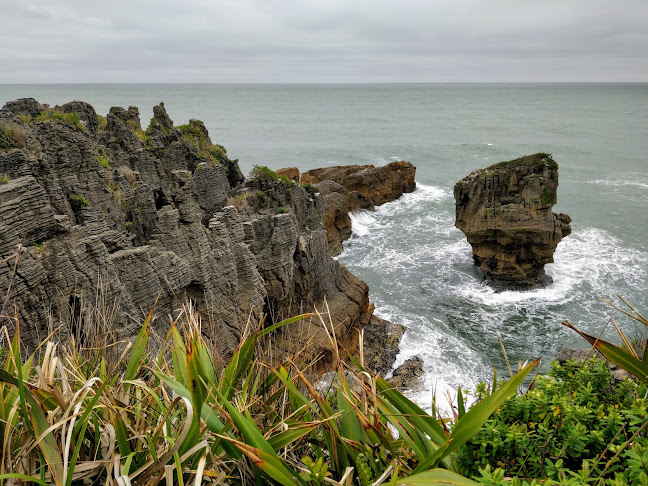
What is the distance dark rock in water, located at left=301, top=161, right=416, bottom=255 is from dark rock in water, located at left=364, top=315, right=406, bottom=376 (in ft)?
41.4

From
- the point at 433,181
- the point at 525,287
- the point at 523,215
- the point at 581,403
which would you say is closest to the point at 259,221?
the point at 581,403

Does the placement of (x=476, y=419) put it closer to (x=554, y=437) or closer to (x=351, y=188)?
(x=554, y=437)

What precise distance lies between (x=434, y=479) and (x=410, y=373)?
16.5m

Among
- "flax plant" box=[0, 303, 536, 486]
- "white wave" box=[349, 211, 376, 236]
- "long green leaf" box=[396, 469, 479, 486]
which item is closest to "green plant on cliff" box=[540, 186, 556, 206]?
"white wave" box=[349, 211, 376, 236]

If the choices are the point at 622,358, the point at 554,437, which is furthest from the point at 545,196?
the point at 554,437

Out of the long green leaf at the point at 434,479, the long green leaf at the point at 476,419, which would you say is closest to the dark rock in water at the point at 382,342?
the long green leaf at the point at 476,419

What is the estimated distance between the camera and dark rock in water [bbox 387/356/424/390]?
16.9 metres

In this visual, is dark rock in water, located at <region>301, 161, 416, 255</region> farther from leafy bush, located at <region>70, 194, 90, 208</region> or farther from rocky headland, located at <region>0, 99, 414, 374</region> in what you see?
leafy bush, located at <region>70, 194, 90, 208</region>

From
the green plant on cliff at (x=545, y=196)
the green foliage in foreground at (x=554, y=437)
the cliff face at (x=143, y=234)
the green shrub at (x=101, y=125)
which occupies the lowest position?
the green plant on cliff at (x=545, y=196)

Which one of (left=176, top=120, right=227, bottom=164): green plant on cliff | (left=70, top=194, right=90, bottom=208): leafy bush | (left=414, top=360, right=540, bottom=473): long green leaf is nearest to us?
(left=414, top=360, right=540, bottom=473): long green leaf

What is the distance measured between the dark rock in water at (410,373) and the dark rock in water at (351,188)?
15319 mm

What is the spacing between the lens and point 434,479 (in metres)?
2.17

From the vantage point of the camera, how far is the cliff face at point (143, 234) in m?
8.50

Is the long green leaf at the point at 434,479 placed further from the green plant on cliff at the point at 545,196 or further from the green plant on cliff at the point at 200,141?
the green plant on cliff at the point at 545,196
